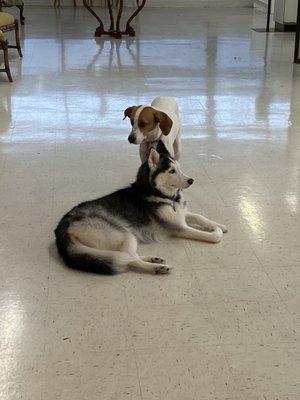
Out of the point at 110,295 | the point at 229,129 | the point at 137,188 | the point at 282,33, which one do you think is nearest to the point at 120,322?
the point at 110,295

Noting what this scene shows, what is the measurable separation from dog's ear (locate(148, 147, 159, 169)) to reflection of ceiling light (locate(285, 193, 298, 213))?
0.84 metres

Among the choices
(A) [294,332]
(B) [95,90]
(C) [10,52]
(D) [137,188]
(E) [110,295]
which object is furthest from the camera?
(C) [10,52]

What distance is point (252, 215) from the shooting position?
10.8 ft

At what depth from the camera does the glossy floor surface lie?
6.88ft

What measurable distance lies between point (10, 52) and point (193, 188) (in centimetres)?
499

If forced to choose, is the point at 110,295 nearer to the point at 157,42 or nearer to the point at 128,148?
the point at 128,148

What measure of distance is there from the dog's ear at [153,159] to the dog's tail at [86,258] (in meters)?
0.49

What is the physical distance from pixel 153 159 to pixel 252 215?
66cm

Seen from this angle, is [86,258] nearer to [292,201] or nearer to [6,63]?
[292,201]

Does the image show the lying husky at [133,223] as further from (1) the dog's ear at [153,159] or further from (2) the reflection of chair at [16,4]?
(2) the reflection of chair at [16,4]

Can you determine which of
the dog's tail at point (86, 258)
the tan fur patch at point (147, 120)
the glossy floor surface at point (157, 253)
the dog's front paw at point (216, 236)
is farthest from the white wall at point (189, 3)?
the dog's tail at point (86, 258)

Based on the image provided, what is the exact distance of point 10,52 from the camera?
312 inches

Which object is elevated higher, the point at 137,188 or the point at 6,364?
the point at 137,188

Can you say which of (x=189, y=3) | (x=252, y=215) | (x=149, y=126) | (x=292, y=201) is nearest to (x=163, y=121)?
(x=149, y=126)
